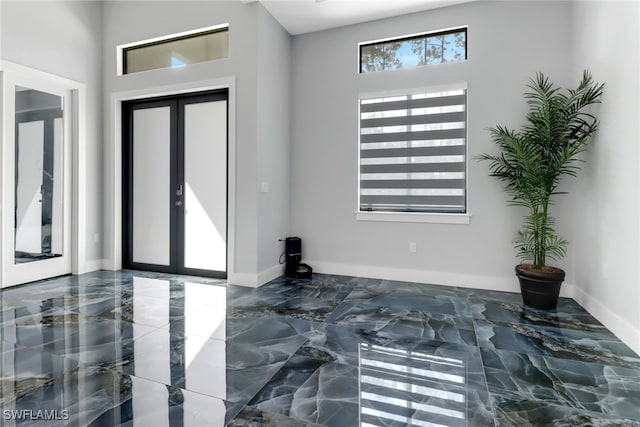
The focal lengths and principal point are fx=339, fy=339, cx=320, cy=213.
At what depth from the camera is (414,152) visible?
400 centimetres

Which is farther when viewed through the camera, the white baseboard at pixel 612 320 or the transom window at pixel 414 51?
the transom window at pixel 414 51

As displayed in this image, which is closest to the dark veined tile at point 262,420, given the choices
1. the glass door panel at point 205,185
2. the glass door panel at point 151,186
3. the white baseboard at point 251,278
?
the white baseboard at point 251,278

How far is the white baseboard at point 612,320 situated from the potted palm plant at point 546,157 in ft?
0.88

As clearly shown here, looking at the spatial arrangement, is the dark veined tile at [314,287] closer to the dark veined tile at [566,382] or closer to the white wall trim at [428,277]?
the white wall trim at [428,277]

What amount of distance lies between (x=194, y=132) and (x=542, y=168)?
385 cm

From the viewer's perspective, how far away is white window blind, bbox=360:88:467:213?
3.85m

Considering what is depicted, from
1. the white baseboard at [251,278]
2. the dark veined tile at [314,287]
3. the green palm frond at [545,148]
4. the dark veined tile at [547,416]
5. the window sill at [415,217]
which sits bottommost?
the dark veined tile at [547,416]

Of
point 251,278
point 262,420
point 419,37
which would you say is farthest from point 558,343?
point 419,37

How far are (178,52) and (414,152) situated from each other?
316 cm

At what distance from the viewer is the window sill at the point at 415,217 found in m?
3.81

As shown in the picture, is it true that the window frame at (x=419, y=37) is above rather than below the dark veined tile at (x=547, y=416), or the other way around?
above

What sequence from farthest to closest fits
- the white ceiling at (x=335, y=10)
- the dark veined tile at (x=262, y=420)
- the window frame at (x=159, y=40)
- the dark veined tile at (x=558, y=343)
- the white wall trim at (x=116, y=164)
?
the white wall trim at (x=116, y=164)
the window frame at (x=159, y=40)
the white ceiling at (x=335, y=10)
the dark veined tile at (x=558, y=343)
the dark veined tile at (x=262, y=420)

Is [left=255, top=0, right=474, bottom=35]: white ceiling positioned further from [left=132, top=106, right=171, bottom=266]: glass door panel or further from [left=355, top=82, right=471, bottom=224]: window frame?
[left=132, top=106, right=171, bottom=266]: glass door panel

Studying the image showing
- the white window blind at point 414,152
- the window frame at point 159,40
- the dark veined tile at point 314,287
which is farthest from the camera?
the window frame at point 159,40
